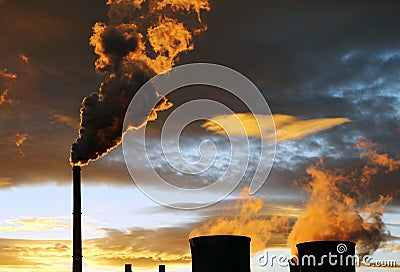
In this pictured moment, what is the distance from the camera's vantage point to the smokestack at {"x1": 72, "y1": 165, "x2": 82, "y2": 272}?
1083 inches

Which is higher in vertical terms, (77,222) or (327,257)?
(77,222)

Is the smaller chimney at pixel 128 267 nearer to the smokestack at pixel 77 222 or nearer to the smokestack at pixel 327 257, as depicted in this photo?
the smokestack at pixel 77 222

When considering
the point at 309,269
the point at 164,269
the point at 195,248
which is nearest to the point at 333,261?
the point at 309,269

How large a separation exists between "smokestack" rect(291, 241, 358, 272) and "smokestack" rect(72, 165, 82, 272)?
8.39 metres

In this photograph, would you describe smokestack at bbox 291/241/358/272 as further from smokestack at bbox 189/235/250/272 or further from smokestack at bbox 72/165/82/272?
smokestack at bbox 72/165/82/272

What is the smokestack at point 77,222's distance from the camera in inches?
1083

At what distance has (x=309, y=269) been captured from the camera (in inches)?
904

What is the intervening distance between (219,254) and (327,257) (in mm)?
3593

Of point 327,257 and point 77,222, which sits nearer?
point 327,257

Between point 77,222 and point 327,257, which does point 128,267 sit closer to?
point 77,222

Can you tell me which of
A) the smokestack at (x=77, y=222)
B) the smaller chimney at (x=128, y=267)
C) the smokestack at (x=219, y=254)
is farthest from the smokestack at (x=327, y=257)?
the smaller chimney at (x=128, y=267)

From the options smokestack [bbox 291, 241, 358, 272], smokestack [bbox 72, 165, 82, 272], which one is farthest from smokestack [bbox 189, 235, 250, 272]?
smokestack [bbox 72, 165, 82, 272]

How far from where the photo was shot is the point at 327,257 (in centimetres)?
2278

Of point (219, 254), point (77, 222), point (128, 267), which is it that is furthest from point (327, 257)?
point (128, 267)
